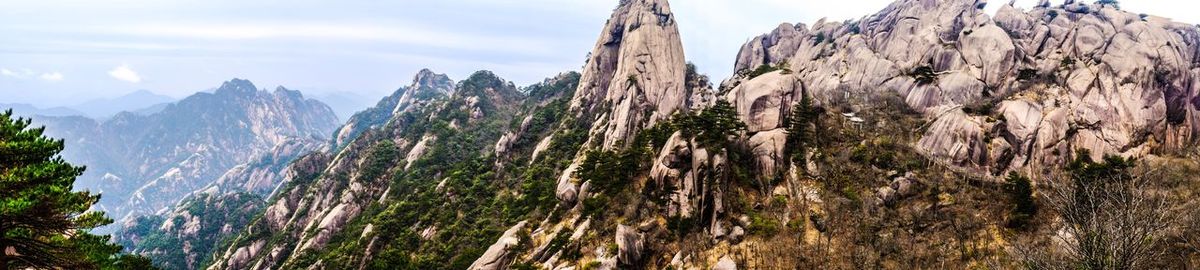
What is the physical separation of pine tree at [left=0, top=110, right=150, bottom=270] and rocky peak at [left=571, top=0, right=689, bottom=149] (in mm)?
52731

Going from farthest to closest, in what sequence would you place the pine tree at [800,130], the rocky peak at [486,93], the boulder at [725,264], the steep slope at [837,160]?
the rocky peak at [486,93] → the pine tree at [800,130] → the steep slope at [837,160] → the boulder at [725,264]

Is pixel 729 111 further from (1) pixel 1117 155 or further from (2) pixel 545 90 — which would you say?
(2) pixel 545 90

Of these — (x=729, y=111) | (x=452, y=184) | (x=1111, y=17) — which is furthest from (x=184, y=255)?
(x=1111, y=17)

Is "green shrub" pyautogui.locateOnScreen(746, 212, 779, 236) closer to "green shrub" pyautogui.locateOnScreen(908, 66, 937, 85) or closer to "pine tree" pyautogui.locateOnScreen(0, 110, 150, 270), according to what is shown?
"green shrub" pyautogui.locateOnScreen(908, 66, 937, 85)

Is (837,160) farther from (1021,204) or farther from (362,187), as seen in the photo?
(362,187)

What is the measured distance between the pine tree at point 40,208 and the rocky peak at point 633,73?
52731 millimetres

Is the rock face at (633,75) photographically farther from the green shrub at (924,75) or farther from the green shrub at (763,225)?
the green shrub at (924,75)

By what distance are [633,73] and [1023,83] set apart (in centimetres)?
5096

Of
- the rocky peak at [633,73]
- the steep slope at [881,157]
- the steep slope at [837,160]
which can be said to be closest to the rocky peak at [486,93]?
the rocky peak at [633,73]

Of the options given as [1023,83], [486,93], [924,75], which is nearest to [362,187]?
[486,93]

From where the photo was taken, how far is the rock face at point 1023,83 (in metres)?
45.4

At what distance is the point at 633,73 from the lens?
286 feet

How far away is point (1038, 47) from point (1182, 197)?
105 feet

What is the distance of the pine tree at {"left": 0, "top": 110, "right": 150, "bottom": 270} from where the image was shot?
49.5 ft
